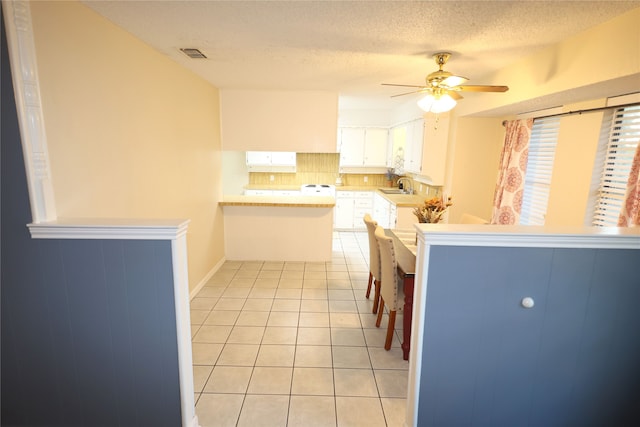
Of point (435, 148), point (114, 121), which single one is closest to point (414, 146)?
point (435, 148)

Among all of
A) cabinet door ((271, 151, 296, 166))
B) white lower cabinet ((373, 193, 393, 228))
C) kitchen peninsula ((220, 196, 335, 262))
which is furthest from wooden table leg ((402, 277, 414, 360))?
cabinet door ((271, 151, 296, 166))

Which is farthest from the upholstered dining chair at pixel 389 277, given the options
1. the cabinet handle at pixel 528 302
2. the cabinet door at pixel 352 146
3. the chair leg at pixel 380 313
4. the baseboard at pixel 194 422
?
the cabinet door at pixel 352 146

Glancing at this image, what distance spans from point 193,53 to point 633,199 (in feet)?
11.4

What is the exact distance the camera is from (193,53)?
2.60m

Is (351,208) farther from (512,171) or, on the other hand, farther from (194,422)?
(194,422)

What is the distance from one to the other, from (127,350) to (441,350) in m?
1.66

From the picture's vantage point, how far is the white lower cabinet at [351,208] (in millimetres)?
6211

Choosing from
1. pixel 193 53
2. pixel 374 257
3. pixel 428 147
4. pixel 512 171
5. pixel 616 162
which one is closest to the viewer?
pixel 616 162

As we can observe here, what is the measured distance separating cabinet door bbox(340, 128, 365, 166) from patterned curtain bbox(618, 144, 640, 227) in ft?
14.5

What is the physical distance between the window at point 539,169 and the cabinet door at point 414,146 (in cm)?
145

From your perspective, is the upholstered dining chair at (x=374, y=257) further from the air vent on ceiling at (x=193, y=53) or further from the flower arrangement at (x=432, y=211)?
the air vent on ceiling at (x=193, y=53)

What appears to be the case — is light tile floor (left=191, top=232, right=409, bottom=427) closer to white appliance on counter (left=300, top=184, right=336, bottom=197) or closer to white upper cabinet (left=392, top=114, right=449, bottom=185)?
white upper cabinet (left=392, top=114, right=449, bottom=185)

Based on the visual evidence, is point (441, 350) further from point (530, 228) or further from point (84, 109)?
point (84, 109)

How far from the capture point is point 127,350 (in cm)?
166
